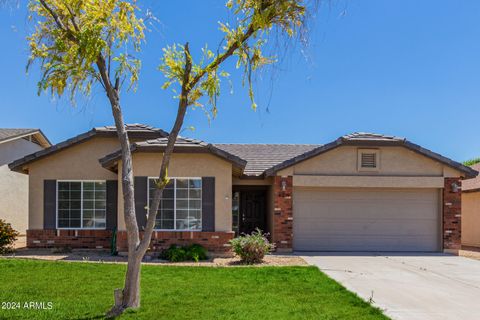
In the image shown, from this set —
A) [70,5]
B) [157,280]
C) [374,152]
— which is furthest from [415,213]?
[70,5]

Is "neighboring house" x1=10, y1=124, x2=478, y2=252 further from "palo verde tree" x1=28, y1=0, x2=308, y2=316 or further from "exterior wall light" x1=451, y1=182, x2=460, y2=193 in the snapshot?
"palo verde tree" x1=28, y1=0, x2=308, y2=316

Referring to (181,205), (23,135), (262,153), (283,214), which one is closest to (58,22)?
(181,205)

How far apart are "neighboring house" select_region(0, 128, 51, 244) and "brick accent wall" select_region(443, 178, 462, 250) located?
1758cm

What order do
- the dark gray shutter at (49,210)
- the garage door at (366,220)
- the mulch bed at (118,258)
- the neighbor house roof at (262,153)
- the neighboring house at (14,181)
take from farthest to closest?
the neighboring house at (14,181), the neighbor house roof at (262,153), the garage door at (366,220), the dark gray shutter at (49,210), the mulch bed at (118,258)

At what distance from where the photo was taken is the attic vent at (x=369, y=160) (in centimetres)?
1533

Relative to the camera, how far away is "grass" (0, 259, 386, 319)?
683 cm

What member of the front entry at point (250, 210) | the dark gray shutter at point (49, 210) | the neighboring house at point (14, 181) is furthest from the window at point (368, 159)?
the neighboring house at point (14, 181)

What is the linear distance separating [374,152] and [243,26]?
398 inches

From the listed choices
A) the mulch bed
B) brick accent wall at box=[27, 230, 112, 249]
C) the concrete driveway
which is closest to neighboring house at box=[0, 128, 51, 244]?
brick accent wall at box=[27, 230, 112, 249]

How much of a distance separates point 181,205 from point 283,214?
3495 millimetres

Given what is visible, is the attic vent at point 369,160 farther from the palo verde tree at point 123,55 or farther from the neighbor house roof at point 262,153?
the palo verde tree at point 123,55

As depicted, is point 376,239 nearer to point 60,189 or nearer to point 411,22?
point 411,22

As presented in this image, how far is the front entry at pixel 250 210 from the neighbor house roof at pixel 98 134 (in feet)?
13.2

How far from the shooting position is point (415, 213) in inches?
613
